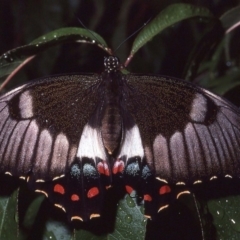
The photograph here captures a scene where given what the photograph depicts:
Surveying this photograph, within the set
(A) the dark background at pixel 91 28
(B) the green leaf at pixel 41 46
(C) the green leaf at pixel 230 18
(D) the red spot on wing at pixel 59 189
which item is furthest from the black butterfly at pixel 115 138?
(A) the dark background at pixel 91 28

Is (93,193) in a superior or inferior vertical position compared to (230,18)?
inferior

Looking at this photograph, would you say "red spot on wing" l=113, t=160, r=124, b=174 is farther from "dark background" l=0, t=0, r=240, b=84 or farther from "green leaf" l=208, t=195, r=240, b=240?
"dark background" l=0, t=0, r=240, b=84

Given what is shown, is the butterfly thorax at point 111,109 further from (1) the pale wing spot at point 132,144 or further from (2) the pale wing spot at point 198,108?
(2) the pale wing spot at point 198,108

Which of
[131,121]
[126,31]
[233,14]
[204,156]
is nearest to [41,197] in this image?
[131,121]

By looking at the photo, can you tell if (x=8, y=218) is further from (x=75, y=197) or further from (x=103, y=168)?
(x=103, y=168)

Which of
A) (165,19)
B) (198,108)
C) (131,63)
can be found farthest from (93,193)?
(131,63)

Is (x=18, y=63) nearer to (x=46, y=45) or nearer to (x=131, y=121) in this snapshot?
(x=46, y=45)

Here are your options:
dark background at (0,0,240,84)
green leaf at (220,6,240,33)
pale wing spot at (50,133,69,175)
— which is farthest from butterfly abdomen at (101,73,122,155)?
dark background at (0,0,240,84)
